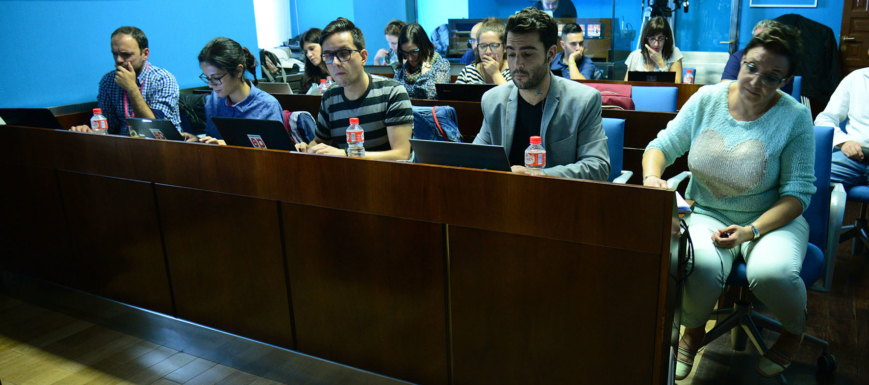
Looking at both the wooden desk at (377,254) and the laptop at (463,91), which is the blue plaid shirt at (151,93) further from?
the laptop at (463,91)

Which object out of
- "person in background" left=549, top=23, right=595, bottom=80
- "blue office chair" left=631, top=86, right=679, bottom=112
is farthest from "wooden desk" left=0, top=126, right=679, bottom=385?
"person in background" left=549, top=23, right=595, bottom=80

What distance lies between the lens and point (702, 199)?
2062 mm

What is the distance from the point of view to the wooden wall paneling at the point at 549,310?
1393 mm

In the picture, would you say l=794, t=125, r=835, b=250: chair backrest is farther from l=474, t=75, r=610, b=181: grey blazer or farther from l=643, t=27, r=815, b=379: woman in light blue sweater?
l=474, t=75, r=610, b=181: grey blazer

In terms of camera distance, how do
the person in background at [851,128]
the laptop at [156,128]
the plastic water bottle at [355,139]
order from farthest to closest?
1. the person in background at [851,128]
2. the laptop at [156,128]
3. the plastic water bottle at [355,139]

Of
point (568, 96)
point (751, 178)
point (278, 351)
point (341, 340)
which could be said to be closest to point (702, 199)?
point (751, 178)

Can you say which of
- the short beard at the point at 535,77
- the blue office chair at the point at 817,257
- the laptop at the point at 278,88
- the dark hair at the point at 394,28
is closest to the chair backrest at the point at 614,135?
the blue office chair at the point at 817,257

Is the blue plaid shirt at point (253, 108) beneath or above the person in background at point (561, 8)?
beneath

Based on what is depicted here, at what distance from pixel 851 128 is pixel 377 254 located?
2644 millimetres

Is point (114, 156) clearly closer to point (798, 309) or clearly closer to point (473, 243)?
point (473, 243)

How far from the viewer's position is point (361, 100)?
241 centimetres

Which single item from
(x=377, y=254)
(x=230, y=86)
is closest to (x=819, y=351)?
(x=377, y=254)

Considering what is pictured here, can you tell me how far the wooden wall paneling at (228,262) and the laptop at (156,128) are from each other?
0.72ft

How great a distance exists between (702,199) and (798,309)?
0.47m
